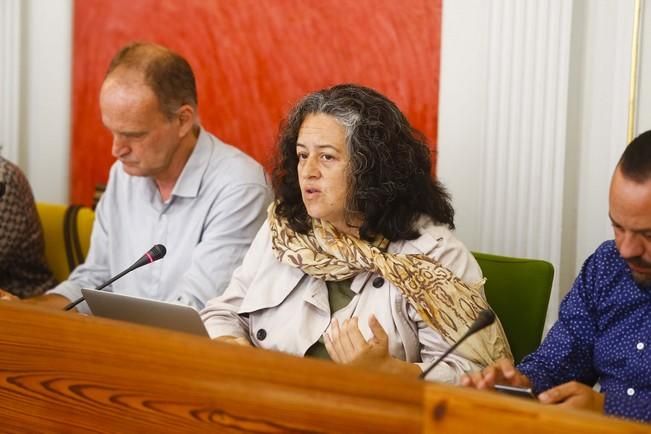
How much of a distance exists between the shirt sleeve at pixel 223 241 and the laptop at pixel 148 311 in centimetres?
60

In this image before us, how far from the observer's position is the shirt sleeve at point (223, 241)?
2963mm

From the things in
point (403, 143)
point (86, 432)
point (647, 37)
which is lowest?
point (86, 432)

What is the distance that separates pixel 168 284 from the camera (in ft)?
10.2

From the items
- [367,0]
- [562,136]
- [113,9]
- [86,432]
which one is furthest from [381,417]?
[113,9]

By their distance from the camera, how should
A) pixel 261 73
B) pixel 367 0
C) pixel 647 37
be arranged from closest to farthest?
1. pixel 647 37
2. pixel 367 0
3. pixel 261 73

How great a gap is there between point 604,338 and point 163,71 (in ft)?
4.98

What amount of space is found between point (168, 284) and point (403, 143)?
87cm

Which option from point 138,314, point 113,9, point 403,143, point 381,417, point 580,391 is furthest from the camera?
point 113,9

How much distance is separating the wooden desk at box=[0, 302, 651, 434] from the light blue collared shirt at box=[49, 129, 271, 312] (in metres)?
0.99

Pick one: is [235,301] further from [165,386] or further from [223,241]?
[165,386]

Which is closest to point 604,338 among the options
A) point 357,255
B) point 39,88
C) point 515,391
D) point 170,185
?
point 515,391

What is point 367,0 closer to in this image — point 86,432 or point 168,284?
point 168,284

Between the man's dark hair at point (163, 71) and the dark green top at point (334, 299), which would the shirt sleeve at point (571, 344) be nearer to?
the dark green top at point (334, 299)

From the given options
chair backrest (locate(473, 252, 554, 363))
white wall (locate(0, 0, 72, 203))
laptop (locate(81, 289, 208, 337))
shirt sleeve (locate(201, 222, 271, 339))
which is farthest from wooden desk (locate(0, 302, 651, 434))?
white wall (locate(0, 0, 72, 203))
